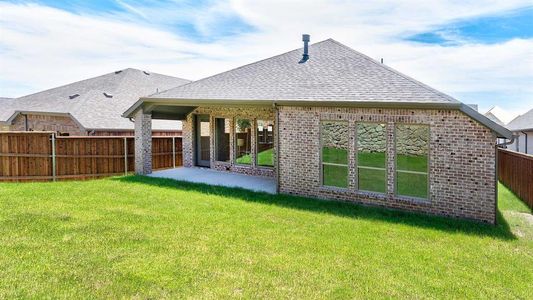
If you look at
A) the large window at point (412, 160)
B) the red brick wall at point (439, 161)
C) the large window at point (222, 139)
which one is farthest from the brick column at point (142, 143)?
the large window at point (412, 160)

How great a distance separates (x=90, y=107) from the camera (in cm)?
2088

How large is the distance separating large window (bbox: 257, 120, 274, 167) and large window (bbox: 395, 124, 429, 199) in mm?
5685

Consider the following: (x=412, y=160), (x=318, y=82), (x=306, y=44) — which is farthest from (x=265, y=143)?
(x=412, y=160)

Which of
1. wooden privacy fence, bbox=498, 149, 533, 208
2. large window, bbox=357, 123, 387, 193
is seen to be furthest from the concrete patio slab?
wooden privacy fence, bbox=498, 149, 533, 208

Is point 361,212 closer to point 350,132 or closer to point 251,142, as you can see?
point 350,132

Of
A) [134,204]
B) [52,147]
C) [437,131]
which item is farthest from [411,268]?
[52,147]

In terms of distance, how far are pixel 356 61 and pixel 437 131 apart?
4487 mm

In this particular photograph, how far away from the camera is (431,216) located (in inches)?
372

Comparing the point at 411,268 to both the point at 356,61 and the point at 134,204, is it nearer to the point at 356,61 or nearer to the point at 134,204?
the point at 134,204

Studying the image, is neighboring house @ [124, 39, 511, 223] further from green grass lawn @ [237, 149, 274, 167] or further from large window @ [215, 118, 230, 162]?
large window @ [215, 118, 230, 162]

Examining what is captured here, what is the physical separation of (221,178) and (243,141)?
201 cm

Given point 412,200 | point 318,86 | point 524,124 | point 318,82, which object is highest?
point 318,82

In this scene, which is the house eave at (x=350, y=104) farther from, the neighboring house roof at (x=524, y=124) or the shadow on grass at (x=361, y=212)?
the neighboring house roof at (x=524, y=124)

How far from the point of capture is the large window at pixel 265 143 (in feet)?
49.1
